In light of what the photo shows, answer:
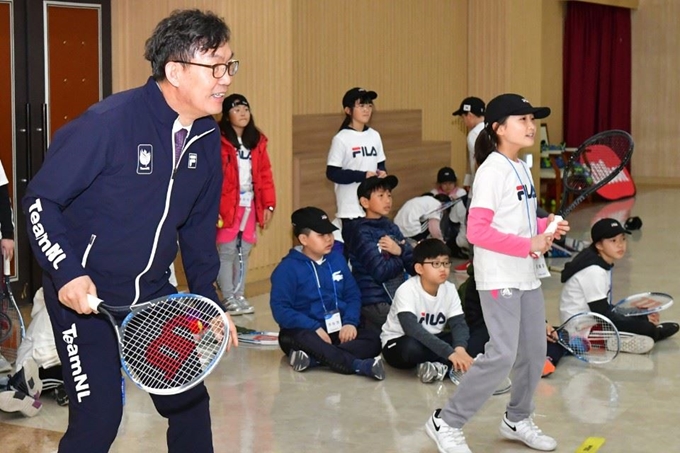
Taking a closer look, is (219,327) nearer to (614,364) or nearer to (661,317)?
(614,364)

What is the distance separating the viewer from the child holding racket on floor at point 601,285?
6.88m

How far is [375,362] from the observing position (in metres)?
6.32

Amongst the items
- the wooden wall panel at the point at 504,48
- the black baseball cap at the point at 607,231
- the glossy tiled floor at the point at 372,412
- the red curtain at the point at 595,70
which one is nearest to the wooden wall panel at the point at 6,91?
the glossy tiled floor at the point at 372,412

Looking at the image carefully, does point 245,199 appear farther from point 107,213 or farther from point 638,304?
point 107,213

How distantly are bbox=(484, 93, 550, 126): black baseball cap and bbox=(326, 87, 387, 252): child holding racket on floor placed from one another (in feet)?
14.1

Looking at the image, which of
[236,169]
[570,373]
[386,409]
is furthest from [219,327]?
[236,169]

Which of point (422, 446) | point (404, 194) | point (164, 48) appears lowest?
point (422, 446)

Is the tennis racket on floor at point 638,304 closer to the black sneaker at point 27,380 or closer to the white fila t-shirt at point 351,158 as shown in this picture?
the white fila t-shirt at point 351,158

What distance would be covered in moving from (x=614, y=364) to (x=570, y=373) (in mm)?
378

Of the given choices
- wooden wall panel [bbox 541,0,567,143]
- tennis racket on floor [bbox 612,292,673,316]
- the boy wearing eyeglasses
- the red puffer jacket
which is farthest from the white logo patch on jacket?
wooden wall panel [bbox 541,0,567,143]

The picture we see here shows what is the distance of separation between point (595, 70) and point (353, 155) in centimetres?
1004

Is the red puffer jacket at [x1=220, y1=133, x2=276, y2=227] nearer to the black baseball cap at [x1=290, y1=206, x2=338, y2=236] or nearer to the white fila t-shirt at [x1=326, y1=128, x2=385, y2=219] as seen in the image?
the white fila t-shirt at [x1=326, y1=128, x2=385, y2=219]

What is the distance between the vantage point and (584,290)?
6906 millimetres

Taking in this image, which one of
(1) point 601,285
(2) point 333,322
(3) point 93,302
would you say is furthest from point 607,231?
(3) point 93,302
